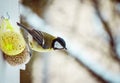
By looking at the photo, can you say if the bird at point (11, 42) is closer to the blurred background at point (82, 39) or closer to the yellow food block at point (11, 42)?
the yellow food block at point (11, 42)

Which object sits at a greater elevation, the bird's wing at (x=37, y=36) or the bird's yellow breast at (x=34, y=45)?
the bird's wing at (x=37, y=36)

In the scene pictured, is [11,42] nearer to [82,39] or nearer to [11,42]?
[11,42]

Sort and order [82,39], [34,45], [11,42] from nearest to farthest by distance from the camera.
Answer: [11,42]
[34,45]
[82,39]

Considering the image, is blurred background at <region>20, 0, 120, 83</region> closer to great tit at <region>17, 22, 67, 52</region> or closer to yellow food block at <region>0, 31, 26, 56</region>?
great tit at <region>17, 22, 67, 52</region>

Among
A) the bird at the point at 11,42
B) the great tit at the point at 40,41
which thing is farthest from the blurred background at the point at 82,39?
the bird at the point at 11,42

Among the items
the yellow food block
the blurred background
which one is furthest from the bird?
the blurred background

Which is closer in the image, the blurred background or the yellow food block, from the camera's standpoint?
the yellow food block

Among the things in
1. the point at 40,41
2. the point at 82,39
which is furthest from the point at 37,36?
the point at 82,39

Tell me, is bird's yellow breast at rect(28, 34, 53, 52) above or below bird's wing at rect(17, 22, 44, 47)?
below

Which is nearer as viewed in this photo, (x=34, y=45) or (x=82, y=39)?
(x=34, y=45)
